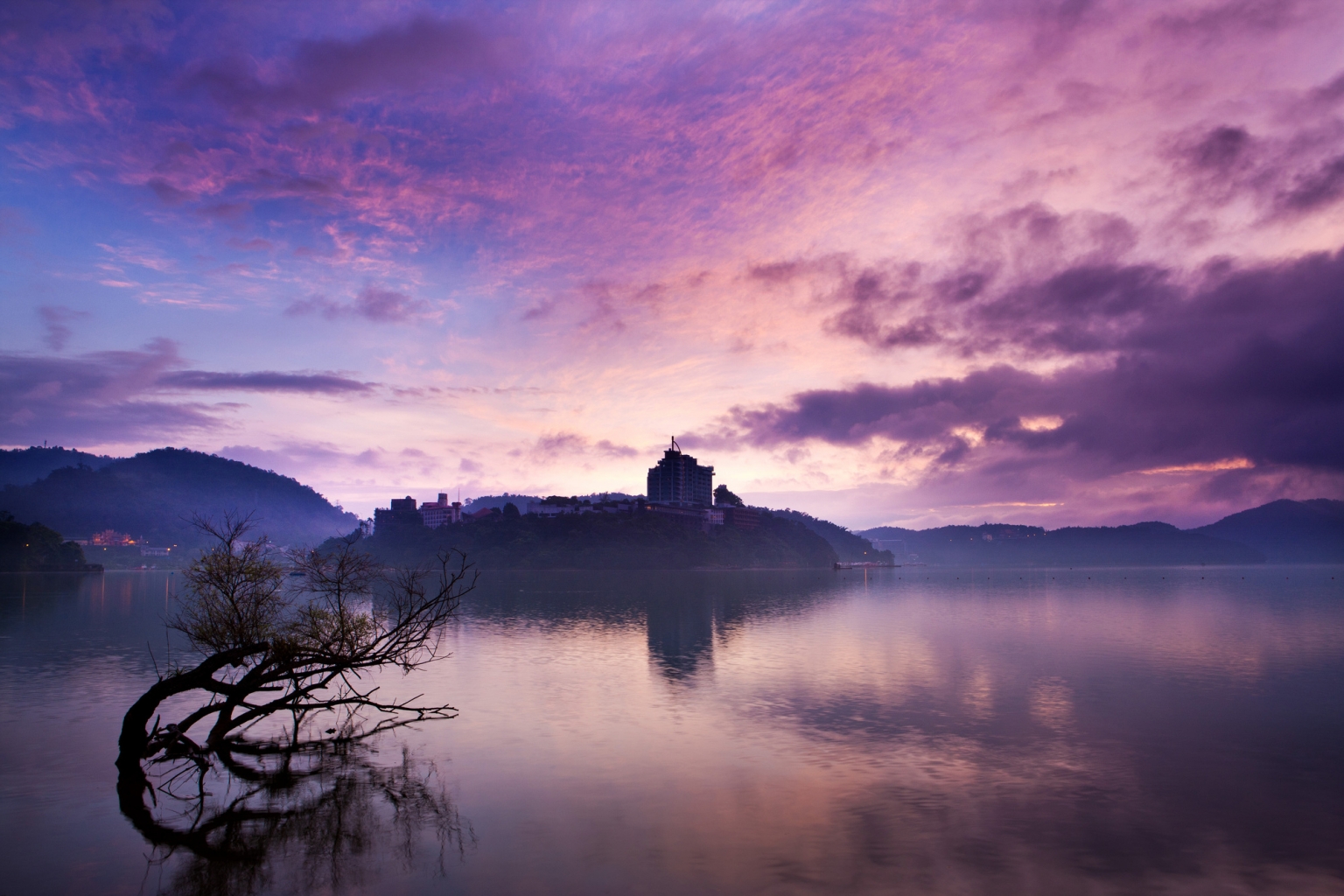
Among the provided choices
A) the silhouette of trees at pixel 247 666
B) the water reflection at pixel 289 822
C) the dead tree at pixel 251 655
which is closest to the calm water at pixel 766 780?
the water reflection at pixel 289 822

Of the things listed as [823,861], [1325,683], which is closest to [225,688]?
[823,861]

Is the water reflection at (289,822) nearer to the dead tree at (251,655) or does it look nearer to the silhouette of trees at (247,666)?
the silhouette of trees at (247,666)

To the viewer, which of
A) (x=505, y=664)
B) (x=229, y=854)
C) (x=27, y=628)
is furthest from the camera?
(x=27, y=628)

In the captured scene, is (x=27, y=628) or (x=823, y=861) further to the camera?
(x=27, y=628)

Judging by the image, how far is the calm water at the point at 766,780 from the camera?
19.2 meters

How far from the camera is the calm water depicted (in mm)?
19203

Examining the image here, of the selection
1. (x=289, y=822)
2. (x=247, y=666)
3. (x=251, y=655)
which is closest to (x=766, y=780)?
(x=289, y=822)

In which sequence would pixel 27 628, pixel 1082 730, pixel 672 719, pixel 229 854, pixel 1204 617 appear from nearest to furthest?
pixel 229 854, pixel 1082 730, pixel 672 719, pixel 27 628, pixel 1204 617

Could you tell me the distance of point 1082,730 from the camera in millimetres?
35719

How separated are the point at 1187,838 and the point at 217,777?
30925 millimetres

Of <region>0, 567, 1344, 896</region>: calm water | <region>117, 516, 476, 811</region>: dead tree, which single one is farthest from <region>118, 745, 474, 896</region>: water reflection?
<region>117, 516, 476, 811</region>: dead tree

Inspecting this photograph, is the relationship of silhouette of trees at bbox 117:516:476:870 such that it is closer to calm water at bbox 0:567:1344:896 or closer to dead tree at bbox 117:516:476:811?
dead tree at bbox 117:516:476:811

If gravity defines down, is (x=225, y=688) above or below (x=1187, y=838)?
above

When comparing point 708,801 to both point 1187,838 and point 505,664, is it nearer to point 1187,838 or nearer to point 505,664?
point 1187,838
